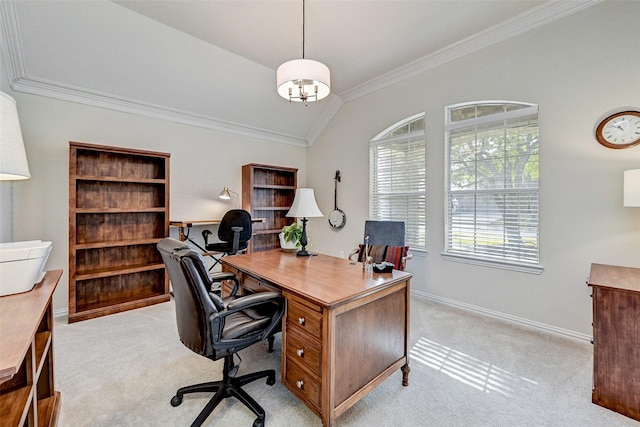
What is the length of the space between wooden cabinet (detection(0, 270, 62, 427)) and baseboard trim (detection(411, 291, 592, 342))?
3.56 m

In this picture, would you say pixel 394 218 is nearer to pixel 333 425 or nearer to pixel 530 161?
pixel 530 161

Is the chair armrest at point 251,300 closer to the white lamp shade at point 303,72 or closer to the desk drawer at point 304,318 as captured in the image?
the desk drawer at point 304,318

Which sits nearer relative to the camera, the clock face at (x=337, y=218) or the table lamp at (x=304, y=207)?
the table lamp at (x=304, y=207)

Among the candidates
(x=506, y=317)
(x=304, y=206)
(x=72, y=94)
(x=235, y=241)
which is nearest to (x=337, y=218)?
(x=235, y=241)

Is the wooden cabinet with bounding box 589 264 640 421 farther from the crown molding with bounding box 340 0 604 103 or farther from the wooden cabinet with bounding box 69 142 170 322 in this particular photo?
the wooden cabinet with bounding box 69 142 170 322

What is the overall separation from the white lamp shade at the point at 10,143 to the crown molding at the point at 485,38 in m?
3.83

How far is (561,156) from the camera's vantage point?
261 centimetres

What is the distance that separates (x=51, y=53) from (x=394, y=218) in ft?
14.4

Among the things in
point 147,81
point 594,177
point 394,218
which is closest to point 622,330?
point 594,177

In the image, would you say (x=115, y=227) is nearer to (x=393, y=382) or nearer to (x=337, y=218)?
(x=337, y=218)

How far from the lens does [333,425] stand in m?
1.54

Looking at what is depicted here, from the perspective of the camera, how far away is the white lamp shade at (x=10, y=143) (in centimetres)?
108

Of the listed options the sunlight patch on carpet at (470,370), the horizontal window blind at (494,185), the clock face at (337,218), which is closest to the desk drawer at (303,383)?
the sunlight patch on carpet at (470,370)

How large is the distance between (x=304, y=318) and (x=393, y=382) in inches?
36.9
